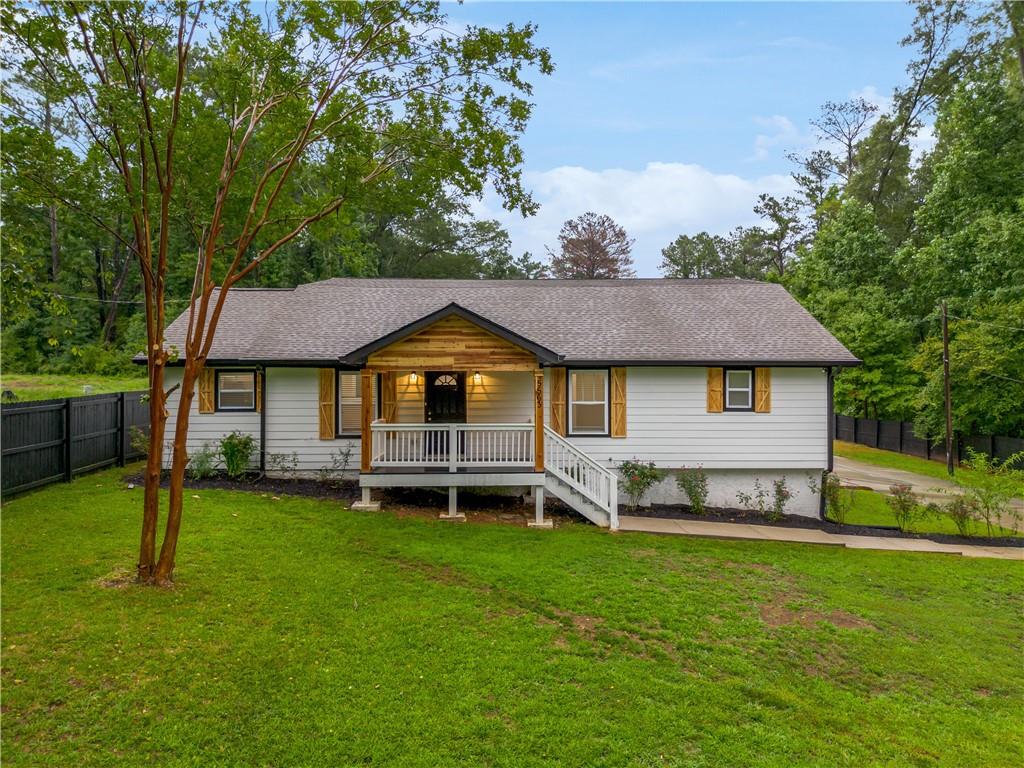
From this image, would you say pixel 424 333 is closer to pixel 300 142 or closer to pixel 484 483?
pixel 484 483

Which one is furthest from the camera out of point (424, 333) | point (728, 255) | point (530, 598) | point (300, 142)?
point (728, 255)

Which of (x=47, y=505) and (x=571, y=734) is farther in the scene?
(x=47, y=505)

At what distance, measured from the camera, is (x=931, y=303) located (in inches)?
891

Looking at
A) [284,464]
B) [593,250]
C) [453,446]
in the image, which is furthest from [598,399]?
[593,250]

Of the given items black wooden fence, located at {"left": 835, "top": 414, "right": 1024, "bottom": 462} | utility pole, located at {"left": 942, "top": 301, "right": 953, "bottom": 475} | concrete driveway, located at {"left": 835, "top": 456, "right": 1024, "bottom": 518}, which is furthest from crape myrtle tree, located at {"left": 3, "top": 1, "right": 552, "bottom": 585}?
black wooden fence, located at {"left": 835, "top": 414, "right": 1024, "bottom": 462}

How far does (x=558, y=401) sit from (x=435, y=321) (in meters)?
3.71

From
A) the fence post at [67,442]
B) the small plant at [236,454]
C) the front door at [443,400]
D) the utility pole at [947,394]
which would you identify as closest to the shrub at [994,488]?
the utility pole at [947,394]

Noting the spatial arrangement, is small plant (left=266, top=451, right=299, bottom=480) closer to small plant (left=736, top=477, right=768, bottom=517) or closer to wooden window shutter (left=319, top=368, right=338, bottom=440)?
wooden window shutter (left=319, top=368, right=338, bottom=440)

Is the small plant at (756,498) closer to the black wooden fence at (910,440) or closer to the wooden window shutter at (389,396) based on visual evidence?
the wooden window shutter at (389,396)

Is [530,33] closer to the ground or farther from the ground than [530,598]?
farther from the ground

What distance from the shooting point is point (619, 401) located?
1169 centimetres

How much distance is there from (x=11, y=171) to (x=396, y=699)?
Answer: 6500 millimetres

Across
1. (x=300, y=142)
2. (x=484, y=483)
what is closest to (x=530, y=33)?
(x=300, y=142)

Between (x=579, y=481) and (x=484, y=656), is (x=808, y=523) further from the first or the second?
Result: (x=484, y=656)
